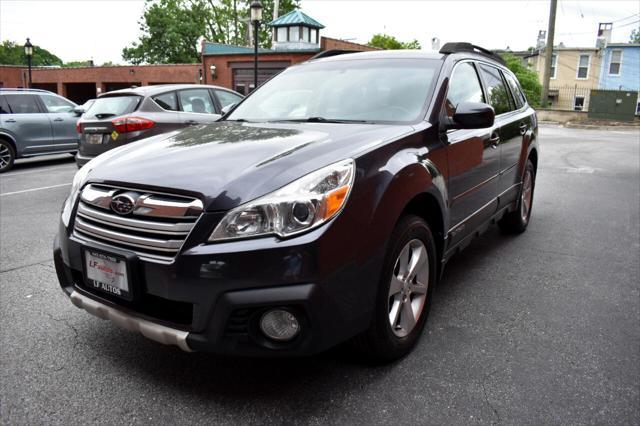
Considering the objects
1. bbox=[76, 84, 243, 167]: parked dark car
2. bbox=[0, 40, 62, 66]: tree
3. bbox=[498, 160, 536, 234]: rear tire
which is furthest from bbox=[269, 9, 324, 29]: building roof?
bbox=[0, 40, 62, 66]: tree

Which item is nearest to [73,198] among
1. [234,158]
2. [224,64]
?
[234,158]

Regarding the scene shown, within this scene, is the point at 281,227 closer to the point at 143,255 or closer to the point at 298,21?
the point at 143,255

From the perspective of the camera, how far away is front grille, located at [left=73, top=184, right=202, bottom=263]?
2146 millimetres

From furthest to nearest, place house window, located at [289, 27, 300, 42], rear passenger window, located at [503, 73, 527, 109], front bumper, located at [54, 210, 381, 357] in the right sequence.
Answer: house window, located at [289, 27, 300, 42], rear passenger window, located at [503, 73, 527, 109], front bumper, located at [54, 210, 381, 357]

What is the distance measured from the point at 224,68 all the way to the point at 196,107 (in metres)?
21.3

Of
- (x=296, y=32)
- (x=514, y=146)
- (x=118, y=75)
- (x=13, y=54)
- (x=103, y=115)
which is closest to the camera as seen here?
(x=514, y=146)

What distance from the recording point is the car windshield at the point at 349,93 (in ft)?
10.6

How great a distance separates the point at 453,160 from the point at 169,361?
2054 millimetres

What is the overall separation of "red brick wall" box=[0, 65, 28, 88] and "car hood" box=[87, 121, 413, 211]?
3758 centimetres

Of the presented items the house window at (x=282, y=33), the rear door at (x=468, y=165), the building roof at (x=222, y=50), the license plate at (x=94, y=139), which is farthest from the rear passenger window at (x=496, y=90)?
the building roof at (x=222, y=50)

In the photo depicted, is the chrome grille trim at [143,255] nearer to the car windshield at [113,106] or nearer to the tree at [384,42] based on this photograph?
the car windshield at [113,106]

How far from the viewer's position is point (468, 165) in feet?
11.4

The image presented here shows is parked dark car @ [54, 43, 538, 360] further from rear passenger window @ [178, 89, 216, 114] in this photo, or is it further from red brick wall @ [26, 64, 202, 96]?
red brick wall @ [26, 64, 202, 96]

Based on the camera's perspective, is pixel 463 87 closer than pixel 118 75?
Yes
